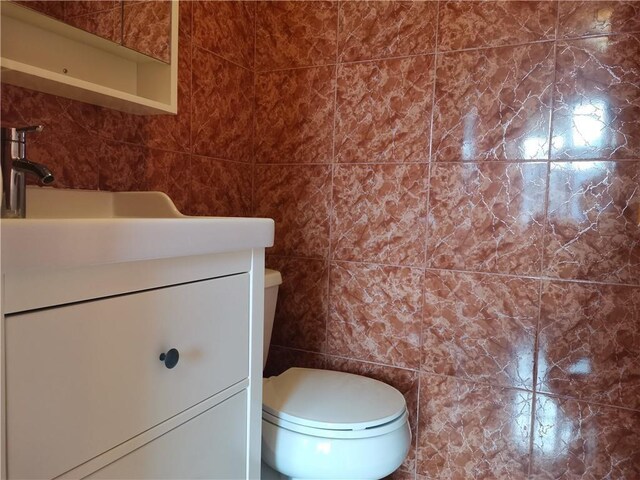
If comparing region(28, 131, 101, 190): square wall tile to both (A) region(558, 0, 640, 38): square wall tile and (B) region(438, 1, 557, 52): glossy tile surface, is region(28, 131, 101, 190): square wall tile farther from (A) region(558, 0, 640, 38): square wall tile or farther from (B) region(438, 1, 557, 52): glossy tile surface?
(A) region(558, 0, 640, 38): square wall tile

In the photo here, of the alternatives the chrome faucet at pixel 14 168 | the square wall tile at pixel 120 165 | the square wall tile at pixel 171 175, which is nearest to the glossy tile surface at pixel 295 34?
the square wall tile at pixel 171 175

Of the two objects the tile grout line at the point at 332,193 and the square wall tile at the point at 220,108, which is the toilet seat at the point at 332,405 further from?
the square wall tile at the point at 220,108

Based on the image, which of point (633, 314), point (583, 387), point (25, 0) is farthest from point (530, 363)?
point (25, 0)

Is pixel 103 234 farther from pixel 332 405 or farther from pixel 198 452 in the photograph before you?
pixel 332 405

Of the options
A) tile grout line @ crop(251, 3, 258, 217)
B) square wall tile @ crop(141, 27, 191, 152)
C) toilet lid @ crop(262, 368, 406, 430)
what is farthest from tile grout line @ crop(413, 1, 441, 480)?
square wall tile @ crop(141, 27, 191, 152)

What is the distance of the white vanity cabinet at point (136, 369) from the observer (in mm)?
527

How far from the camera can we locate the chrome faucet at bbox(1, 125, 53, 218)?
0.78 metres

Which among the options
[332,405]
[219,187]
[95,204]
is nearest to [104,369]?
[95,204]

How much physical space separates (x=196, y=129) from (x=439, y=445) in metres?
1.24

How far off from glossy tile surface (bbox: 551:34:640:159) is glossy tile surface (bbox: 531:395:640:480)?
0.70 meters

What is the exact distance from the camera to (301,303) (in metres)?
1.60

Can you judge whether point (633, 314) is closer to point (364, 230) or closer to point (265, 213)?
point (364, 230)

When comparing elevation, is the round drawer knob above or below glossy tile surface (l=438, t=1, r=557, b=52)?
below

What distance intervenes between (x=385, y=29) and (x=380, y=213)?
585 mm
